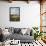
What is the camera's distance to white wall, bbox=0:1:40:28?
18.9 ft

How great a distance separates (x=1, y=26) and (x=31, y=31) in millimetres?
1457

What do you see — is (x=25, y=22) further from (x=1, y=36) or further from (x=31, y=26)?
(x=1, y=36)

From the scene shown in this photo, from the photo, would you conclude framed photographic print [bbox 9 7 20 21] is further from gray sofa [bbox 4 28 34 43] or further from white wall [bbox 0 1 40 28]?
gray sofa [bbox 4 28 34 43]

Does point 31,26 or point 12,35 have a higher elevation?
point 31,26

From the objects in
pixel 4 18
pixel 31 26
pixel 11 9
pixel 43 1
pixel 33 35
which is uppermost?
pixel 43 1

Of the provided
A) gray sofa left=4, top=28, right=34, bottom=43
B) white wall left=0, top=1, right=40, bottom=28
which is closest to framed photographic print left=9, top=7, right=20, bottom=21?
white wall left=0, top=1, right=40, bottom=28

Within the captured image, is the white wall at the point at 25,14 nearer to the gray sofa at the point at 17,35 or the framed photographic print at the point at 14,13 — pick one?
the framed photographic print at the point at 14,13

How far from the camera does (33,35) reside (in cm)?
536

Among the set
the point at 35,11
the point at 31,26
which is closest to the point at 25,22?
the point at 31,26

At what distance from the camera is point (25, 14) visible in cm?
579

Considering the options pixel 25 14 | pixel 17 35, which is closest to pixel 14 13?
pixel 25 14

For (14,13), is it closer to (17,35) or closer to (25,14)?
(25,14)

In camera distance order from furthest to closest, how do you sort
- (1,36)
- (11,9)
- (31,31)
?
(11,9)
(31,31)
(1,36)

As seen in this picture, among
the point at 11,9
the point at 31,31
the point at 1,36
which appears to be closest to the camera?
the point at 1,36
